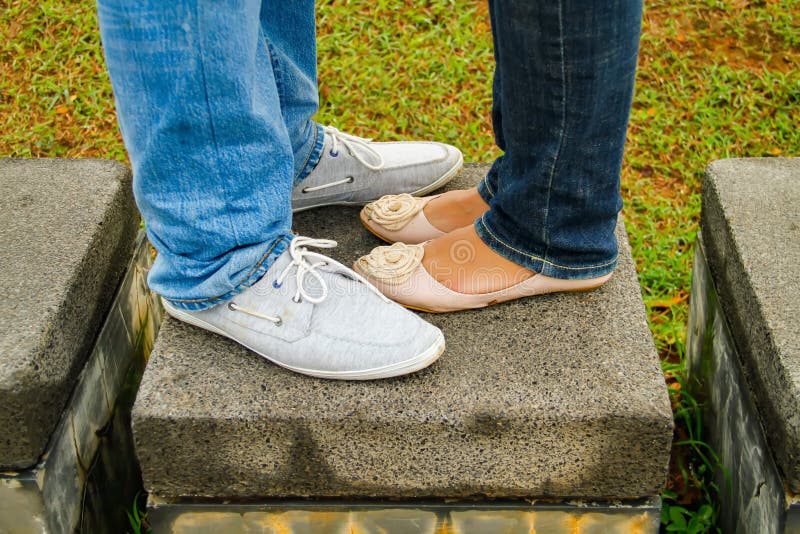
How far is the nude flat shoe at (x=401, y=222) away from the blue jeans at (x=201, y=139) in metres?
0.36

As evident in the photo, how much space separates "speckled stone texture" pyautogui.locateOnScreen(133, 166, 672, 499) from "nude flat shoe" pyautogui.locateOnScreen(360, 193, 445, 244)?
37cm

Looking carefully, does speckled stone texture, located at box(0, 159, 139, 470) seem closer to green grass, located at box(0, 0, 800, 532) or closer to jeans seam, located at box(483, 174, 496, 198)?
jeans seam, located at box(483, 174, 496, 198)

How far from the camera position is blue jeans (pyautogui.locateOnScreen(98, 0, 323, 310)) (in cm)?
123

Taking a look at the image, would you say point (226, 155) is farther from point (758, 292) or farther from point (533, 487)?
point (758, 292)

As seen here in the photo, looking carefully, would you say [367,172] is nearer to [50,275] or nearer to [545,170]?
[545,170]

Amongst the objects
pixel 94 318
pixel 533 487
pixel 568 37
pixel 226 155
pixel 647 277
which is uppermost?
pixel 568 37

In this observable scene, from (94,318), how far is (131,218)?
1.20 feet

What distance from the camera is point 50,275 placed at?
64.6 inches

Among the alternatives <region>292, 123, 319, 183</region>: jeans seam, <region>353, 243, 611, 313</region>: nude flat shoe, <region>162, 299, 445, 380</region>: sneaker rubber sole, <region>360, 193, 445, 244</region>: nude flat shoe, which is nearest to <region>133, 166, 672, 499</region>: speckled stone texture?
<region>162, 299, 445, 380</region>: sneaker rubber sole

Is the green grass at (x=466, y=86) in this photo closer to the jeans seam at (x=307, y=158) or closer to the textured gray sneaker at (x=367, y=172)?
the textured gray sneaker at (x=367, y=172)

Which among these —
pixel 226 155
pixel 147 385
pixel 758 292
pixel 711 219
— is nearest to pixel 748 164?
pixel 711 219

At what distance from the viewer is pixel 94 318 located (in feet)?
5.64

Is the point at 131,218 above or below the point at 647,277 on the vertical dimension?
above

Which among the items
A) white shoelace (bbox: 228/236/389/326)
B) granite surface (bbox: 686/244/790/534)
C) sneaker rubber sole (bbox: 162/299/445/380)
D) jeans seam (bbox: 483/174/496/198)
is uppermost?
jeans seam (bbox: 483/174/496/198)
